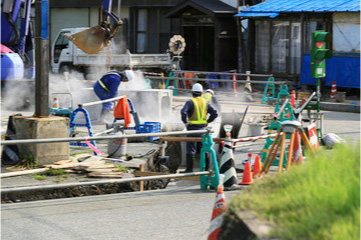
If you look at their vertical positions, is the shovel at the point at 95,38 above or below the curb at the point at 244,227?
above

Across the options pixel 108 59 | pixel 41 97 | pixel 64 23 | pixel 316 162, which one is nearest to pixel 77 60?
pixel 108 59

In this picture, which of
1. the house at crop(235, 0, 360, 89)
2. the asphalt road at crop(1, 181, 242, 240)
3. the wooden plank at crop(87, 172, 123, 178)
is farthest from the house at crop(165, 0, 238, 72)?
the asphalt road at crop(1, 181, 242, 240)

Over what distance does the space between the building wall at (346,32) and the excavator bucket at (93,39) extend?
1141cm

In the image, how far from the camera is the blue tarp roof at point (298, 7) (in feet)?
87.7

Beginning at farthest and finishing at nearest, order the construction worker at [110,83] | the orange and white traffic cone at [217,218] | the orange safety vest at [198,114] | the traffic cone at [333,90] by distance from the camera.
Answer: the traffic cone at [333,90], the construction worker at [110,83], the orange safety vest at [198,114], the orange and white traffic cone at [217,218]

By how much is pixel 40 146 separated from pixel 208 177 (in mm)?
3139

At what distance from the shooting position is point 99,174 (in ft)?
36.4

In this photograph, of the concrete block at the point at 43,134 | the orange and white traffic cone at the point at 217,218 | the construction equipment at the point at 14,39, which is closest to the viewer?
the orange and white traffic cone at the point at 217,218

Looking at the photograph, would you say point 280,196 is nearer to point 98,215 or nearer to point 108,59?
point 98,215

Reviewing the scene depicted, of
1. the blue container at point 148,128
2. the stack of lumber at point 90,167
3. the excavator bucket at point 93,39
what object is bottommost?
the stack of lumber at point 90,167

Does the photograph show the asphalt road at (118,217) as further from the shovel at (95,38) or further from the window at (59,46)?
the window at (59,46)

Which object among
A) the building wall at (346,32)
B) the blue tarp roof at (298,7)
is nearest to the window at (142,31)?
the blue tarp roof at (298,7)

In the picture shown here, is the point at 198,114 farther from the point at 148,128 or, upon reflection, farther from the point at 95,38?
the point at 95,38

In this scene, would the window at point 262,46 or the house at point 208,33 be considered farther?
the house at point 208,33
